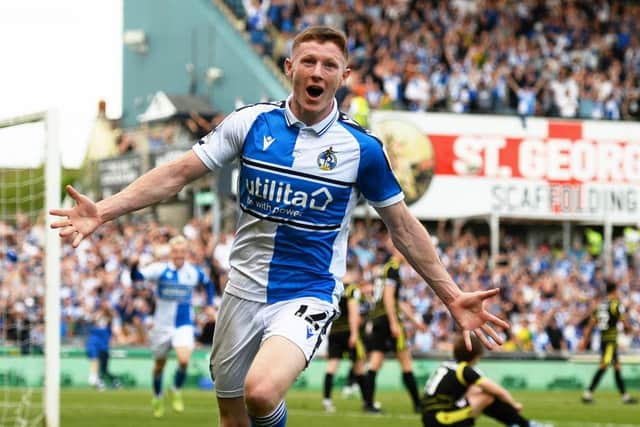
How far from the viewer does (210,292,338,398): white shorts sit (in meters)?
6.97

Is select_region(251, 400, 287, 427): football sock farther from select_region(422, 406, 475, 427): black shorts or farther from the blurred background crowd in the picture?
the blurred background crowd

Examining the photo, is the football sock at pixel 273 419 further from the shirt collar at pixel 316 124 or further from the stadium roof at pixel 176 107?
the stadium roof at pixel 176 107

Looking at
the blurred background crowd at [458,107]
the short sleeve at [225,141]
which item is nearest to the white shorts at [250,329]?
the short sleeve at [225,141]

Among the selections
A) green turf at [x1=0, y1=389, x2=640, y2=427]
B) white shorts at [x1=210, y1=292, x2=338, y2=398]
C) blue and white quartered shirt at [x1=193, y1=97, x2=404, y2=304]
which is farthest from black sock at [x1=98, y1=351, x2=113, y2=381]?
blue and white quartered shirt at [x1=193, y1=97, x2=404, y2=304]

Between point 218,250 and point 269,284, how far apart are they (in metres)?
19.9

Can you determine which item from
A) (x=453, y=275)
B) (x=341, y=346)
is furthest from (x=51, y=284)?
(x=453, y=275)

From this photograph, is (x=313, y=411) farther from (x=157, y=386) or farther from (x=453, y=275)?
(x=453, y=275)

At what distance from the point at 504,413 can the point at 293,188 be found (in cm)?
591

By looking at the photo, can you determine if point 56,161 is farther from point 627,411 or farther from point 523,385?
point 523,385

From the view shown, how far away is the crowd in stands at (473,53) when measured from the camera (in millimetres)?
31391

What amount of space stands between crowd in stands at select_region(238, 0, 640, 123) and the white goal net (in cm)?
1451

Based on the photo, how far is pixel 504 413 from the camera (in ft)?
40.1

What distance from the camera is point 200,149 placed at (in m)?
6.93

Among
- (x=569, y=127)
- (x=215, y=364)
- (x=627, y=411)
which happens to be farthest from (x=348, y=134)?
(x=569, y=127)
